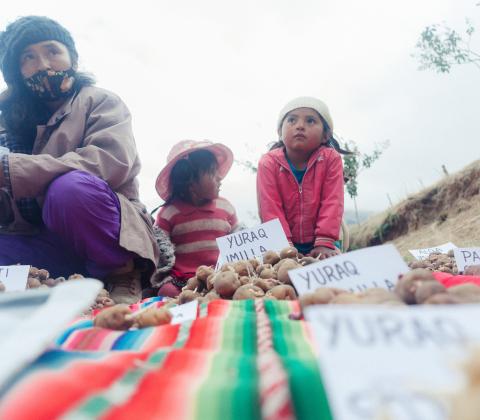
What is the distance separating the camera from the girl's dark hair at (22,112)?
2.48 meters

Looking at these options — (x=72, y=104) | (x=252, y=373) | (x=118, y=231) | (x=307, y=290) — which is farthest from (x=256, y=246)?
(x=252, y=373)

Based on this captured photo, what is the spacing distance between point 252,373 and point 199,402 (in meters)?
0.12

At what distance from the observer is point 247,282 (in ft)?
4.96

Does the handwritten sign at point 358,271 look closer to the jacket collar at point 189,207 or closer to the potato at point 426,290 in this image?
the potato at point 426,290

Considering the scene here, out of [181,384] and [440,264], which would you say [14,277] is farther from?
[440,264]

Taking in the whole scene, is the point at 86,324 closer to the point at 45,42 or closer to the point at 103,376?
the point at 103,376

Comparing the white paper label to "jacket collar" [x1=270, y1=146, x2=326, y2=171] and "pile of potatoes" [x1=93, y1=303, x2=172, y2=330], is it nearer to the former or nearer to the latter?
"pile of potatoes" [x1=93, y1=303, x2=172, y2=330]

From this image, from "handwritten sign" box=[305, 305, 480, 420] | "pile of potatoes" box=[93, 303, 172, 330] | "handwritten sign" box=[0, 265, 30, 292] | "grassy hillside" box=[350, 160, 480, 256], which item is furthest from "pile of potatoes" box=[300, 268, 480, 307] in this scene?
"grassy hillside" box=[350, 160, 480, 256]

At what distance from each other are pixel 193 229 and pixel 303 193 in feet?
2.67

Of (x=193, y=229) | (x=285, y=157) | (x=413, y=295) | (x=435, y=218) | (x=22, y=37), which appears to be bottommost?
(x=435, y=218)

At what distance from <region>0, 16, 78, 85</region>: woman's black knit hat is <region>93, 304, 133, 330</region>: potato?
6.33 feet

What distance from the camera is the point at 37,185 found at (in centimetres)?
210

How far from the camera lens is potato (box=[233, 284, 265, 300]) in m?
1.34

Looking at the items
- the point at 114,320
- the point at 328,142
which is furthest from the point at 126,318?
the point at 328,142
